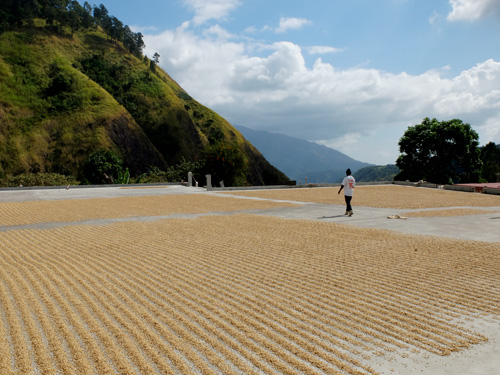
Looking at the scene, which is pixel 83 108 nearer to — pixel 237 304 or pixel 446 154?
pixel 446 154

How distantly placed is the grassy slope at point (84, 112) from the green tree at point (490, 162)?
58320 millimetres

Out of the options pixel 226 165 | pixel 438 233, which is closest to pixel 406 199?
pixel 438 233

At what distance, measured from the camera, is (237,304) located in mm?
4539

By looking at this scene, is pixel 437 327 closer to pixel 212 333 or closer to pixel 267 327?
pixel 267 327

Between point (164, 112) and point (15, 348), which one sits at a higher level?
point (164, 112)

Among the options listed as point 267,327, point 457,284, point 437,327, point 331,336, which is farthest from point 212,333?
point 457,284

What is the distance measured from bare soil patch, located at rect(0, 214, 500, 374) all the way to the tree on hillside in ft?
137

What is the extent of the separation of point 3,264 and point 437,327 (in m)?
6.83

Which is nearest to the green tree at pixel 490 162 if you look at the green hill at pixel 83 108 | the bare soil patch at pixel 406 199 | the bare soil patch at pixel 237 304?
the green hill at pixel 83 108

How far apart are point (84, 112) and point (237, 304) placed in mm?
90134

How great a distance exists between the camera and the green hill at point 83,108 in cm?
7756

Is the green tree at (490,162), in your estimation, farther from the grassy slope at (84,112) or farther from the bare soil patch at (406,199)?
the grassy slope at (84,112)

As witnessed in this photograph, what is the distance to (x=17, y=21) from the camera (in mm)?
100938

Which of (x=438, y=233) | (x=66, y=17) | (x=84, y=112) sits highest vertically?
(x=66, y=17)
